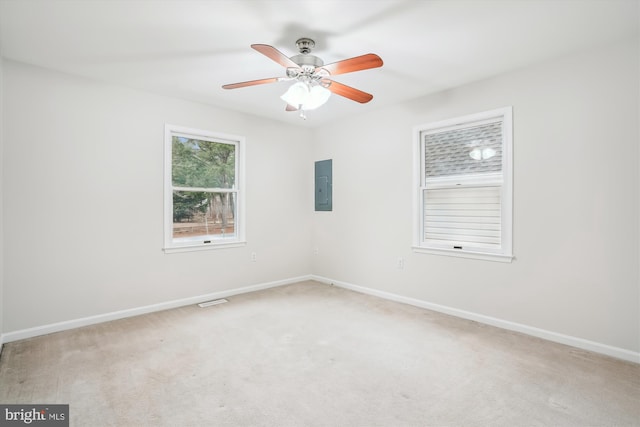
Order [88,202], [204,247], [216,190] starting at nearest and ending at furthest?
1. [88,202]
2. [204,247]
3. [216,190]

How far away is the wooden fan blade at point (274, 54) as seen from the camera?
6.61 feet

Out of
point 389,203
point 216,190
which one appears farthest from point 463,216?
point 216,190

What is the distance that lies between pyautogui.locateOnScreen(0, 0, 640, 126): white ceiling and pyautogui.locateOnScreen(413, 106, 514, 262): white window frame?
438mm

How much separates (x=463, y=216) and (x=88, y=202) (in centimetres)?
395

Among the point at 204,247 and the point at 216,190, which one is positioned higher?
the point at 216,190

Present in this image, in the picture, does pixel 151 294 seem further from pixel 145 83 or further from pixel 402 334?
pixel 402 334

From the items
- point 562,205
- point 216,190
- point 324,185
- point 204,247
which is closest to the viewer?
point 562,205

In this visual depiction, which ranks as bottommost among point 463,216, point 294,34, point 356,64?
point 463,216

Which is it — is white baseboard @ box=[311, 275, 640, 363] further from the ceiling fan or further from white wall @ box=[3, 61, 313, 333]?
the ceiling fan

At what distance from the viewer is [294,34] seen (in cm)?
250

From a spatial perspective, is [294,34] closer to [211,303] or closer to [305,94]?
[305,94]

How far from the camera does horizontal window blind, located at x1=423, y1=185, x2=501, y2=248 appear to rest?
11.3 ft

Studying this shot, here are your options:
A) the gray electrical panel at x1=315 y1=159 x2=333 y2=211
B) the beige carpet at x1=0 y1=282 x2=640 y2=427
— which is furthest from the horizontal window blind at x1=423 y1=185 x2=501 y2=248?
the gray electrical panel at x1=315 y1=159 x2=333 y2=211

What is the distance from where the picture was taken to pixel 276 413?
1.93 metres
